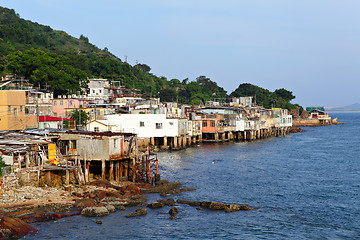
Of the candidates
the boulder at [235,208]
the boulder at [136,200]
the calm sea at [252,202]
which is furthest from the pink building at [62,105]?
the boulder at [235,208]

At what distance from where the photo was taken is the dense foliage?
88500 millimetres

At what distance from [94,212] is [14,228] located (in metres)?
6.45

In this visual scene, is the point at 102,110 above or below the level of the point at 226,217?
above

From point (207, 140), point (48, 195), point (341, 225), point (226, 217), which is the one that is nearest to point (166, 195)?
point (226, 217)

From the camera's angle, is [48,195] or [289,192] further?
[289,192]

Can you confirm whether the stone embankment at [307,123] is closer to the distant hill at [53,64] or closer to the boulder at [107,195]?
the distant hill at [53,64]

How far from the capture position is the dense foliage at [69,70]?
88500 mm

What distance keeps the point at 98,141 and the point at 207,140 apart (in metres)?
52.8

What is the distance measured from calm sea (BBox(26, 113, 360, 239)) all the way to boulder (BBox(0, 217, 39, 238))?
0.80 meters

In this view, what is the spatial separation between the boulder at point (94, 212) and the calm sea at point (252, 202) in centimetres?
55

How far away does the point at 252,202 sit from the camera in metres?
40.1

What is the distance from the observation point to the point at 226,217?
114 feet

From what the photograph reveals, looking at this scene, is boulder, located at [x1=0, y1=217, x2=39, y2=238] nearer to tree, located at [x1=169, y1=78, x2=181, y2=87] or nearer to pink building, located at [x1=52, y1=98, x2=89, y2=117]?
pink building, located at [x1=52, y1=98, x2=89, y2=117]

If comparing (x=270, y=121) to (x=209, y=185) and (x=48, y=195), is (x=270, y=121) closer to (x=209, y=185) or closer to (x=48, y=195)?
(x=209, y=185)
